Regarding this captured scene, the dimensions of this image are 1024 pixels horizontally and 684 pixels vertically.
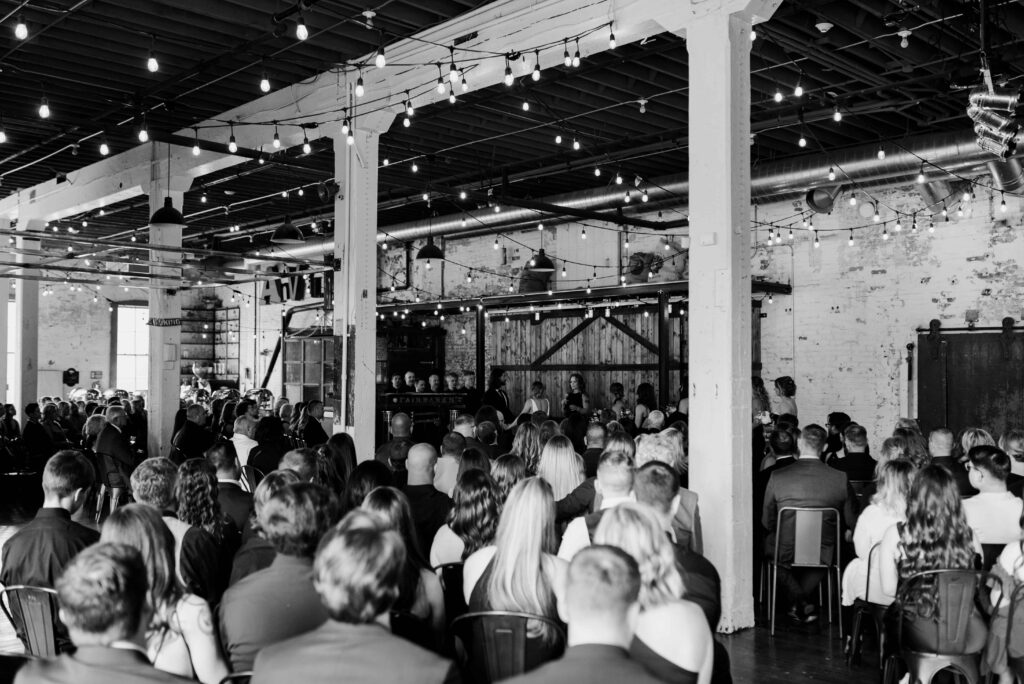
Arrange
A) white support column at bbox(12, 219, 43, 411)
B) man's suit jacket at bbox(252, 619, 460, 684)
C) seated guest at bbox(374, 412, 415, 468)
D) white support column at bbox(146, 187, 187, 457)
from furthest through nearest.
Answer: white support column at bbox(12, 219, 43, 411) < white support column at bbox(146, 187, 187, 457) < seated guest at bbox(374, 412, 415, 468) < man's suit jacket at bbox(252, 619, 460, 684)

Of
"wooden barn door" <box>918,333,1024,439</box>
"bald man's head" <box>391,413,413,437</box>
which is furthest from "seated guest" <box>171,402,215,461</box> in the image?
"wooden barn door" <box>918,333,1024,439</box>

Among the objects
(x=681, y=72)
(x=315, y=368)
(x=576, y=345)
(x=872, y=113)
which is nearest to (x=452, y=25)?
(x=681, y=72)

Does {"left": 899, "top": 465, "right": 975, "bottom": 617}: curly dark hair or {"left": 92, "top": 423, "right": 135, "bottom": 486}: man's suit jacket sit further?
{"left": 92, "top": 423, "right": 135, "bottom": 486}: man's suit jacket

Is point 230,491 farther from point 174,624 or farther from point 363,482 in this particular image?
point 174,624

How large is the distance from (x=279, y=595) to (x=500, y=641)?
82 centimetres

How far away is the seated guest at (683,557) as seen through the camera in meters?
3.49

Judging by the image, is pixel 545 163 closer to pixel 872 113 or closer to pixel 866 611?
pixel 872 113

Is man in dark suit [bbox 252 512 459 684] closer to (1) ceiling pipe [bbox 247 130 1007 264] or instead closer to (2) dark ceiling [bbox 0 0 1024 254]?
(2) dark ceiling [bbox 0 0 1024 254]

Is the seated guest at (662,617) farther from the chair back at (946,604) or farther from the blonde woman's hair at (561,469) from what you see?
the blonde woman's hair at (561,469)

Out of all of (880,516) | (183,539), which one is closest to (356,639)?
(183,539)

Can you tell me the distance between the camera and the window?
86.5ft

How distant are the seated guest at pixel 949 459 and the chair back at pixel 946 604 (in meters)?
2.47

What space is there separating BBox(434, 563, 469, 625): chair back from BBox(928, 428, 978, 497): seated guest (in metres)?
3.76

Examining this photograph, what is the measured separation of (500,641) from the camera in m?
3.22
